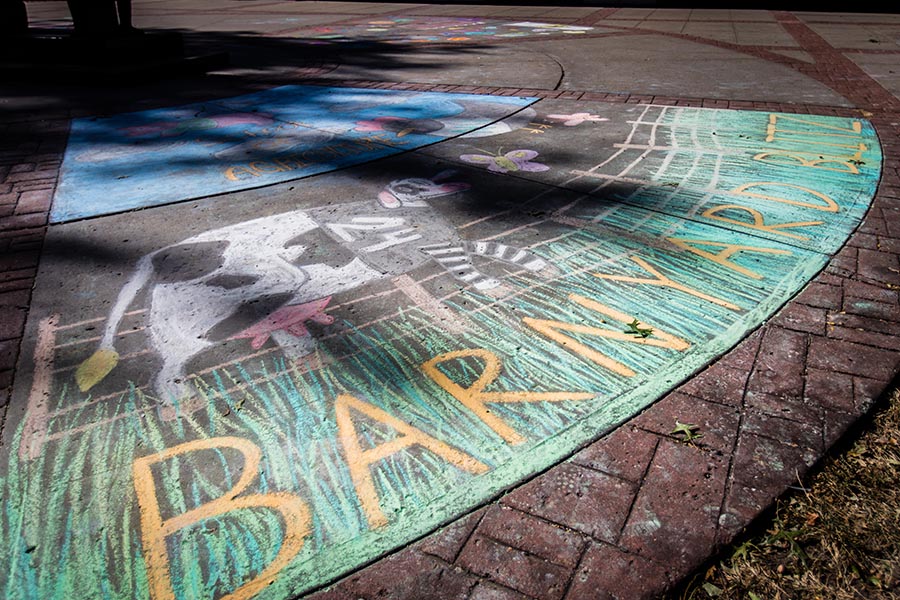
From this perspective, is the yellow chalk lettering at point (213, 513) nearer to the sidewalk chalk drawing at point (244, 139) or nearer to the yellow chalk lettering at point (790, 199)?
the sidewalk chalk drawing at point (244, 139)

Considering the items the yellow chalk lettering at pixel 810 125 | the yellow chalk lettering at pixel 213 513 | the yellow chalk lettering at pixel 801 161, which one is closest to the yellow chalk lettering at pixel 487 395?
the yellow chalk lettering at pixel 213 513

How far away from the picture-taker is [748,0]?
14211mm

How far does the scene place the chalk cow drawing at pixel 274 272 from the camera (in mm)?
2119

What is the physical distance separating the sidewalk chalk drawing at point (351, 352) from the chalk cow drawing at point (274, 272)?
0.01m

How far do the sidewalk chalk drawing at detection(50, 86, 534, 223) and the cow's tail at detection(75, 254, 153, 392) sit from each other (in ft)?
3.05

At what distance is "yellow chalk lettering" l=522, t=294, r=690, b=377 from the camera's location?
201 cm

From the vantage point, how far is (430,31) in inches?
410

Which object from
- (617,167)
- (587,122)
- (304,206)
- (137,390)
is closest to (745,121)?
(587,122)

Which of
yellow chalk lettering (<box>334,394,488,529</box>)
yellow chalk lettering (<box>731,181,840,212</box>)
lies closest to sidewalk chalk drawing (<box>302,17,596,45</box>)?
yellow chalk lettering (<box>731,181,840,212</box>)

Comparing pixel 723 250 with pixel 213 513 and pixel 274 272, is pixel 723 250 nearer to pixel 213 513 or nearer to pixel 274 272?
pixel 274 272

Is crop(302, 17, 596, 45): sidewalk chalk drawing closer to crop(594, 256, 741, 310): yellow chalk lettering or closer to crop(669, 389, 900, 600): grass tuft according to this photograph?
crop(594, 256, 741, 310): yellow chalk lettering

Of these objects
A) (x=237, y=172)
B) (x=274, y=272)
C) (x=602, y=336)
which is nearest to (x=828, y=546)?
(x=602, y=336)

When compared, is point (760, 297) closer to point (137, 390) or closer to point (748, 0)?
point (137, 390)

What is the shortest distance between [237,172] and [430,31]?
772 cm
